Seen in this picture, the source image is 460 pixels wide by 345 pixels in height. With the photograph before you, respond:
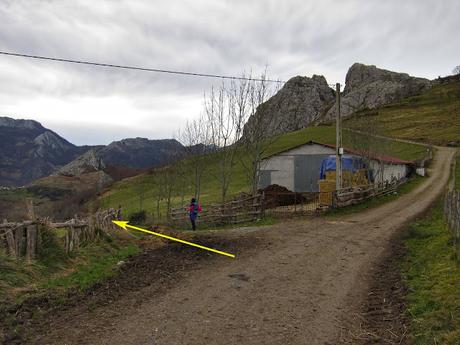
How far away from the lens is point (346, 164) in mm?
34500

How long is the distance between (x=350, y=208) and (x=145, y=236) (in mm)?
13711

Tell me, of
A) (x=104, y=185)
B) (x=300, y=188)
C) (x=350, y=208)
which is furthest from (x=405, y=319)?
(x=104, y=185)

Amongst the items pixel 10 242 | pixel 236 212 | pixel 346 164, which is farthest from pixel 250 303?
pixel 346 164

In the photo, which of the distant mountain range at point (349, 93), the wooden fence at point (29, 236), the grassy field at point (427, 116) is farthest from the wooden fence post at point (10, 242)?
the distant mountain range at point (349, 93)

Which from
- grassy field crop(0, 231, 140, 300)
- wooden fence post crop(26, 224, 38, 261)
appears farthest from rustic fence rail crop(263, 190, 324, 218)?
wooden fence post crop(26, 224, 38, 261)

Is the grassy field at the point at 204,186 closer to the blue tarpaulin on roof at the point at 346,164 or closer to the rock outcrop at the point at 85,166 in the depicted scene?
the blue tarpaulin on roof at the point at 346,164

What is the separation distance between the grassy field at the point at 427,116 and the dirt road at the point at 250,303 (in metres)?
52.4

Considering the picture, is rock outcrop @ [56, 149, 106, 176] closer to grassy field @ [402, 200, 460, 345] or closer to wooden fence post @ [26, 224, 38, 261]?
wooden fence post @ [26, 224, 38, 261]

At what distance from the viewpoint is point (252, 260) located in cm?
1198

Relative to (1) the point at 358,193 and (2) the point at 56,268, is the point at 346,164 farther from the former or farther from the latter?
(2) the point at 56,268

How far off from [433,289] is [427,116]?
10909 centimetres

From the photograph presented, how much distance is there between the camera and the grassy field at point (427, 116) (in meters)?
81.8

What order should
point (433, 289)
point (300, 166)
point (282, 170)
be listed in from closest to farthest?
1. point (433, 289)
2. point (300, 166)
3. point (282, 170)

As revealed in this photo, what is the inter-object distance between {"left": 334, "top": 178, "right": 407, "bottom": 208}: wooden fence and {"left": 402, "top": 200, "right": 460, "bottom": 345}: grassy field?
10.5 metres
